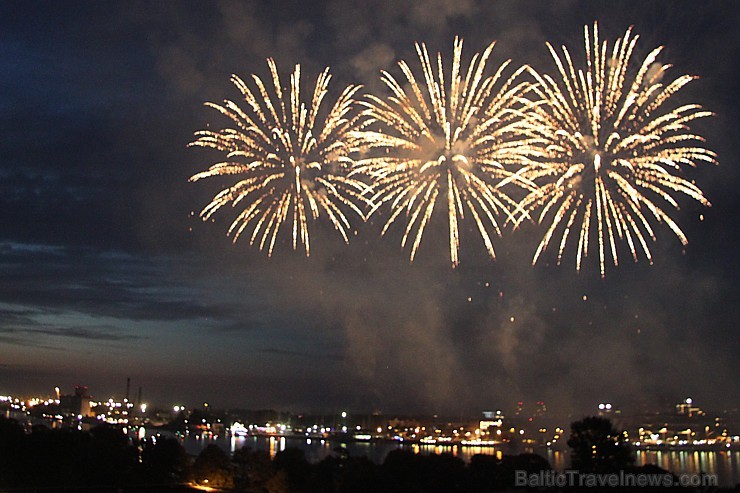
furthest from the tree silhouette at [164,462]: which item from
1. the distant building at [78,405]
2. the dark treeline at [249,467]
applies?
the distant building at [78,405]

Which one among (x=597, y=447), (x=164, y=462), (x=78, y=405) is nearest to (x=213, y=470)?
(x=164, y=462)

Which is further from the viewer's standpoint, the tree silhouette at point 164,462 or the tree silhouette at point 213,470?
the tree silhouette at point 164,462

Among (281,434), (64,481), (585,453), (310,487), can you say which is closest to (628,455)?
(585,453)

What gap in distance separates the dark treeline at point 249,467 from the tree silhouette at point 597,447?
0.03 meters

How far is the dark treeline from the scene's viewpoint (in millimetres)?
27156

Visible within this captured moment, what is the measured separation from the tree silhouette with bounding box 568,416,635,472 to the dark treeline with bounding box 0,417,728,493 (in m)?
0.03

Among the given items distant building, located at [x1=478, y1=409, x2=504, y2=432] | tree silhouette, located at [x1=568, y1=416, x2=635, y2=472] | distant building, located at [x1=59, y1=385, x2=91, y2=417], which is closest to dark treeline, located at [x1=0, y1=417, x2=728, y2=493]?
tree silhouette, located at [x1=568, y1=416, x2=635, y2=472]

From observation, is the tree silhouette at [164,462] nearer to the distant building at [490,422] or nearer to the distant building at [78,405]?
the distant building at [490,422]

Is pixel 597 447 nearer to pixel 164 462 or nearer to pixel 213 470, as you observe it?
pixel 213 470

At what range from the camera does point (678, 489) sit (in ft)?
65.7

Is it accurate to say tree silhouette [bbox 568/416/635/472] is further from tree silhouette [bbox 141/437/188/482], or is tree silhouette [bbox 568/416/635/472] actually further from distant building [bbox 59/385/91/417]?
distant building [bbox 59/385/91/417]

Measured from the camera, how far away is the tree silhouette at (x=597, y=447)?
25.4 m

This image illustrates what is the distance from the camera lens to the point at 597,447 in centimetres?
2603

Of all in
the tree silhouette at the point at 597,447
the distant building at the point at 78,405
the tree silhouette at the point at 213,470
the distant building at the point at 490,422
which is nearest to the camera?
the tree silhouette at the point at 597,447
